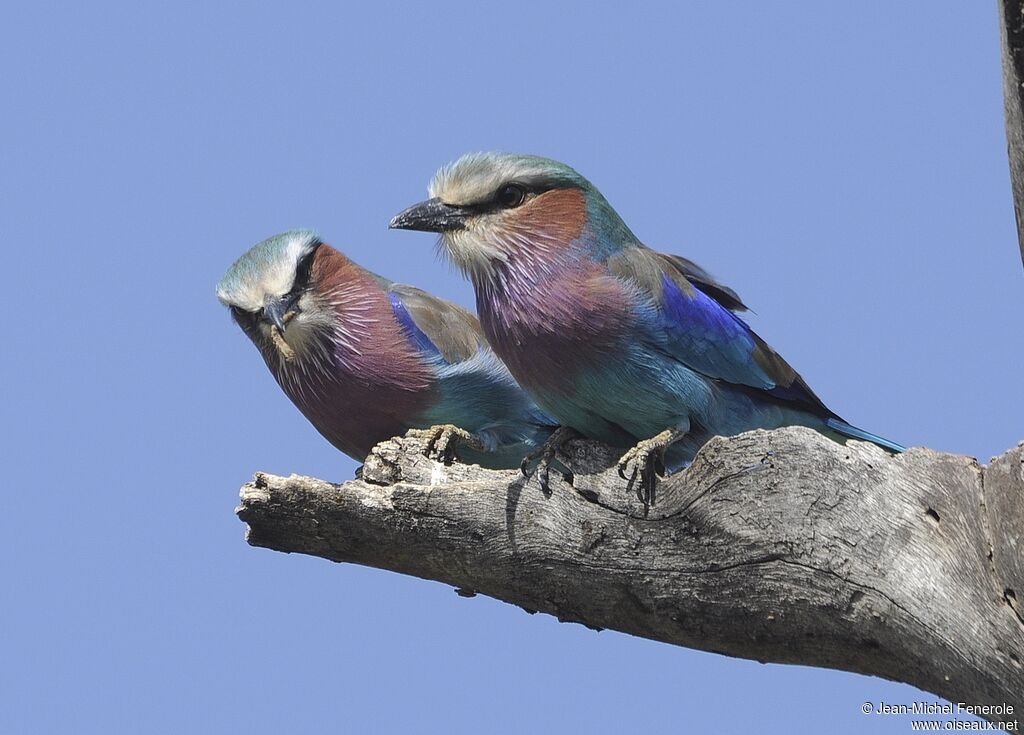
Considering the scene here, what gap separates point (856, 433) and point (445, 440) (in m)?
1.63

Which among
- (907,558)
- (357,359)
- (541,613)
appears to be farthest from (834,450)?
(357,359)

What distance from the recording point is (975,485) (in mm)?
4020

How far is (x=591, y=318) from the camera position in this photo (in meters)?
5.21

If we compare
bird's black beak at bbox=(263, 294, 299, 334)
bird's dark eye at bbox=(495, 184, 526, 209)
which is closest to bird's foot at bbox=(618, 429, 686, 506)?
bird's dark eye at bbox=(495, 184, 526, 209)

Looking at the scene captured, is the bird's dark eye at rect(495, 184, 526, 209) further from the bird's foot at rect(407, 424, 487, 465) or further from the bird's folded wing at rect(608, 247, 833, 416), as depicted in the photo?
the bird's foot at rect(407, 424, 487, 465)

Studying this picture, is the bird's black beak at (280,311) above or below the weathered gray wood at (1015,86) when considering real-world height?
above

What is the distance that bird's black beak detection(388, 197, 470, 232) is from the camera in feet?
17.9

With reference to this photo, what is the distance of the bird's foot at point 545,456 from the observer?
5.03 m

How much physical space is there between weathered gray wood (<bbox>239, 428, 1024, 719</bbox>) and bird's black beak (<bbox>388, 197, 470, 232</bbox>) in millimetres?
844

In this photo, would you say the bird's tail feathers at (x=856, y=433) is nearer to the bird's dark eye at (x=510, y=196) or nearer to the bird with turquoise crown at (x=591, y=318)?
the bird with turquoise crown at (x=591, y=318)

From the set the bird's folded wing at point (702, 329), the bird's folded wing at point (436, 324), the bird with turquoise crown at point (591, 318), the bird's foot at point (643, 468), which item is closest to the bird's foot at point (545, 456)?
the bird with turquoise crown at point (591, 318)

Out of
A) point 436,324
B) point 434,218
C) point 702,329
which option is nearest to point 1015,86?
point 702,329

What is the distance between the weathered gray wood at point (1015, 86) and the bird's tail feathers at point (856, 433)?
1.85 meters

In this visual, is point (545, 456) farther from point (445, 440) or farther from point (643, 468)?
point (445, 440)
